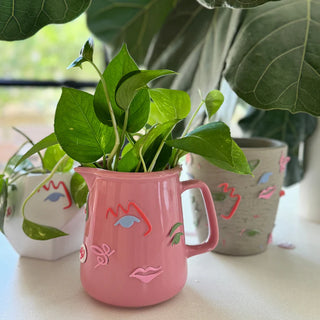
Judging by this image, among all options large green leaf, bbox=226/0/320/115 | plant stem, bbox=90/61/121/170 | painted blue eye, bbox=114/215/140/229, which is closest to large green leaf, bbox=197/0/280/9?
large green leaf, bbox=226/0/320/115

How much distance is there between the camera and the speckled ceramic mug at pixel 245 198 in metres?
0.66

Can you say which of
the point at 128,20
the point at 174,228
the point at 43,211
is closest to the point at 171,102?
the point at 174,228

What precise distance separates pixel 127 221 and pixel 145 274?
0.07m

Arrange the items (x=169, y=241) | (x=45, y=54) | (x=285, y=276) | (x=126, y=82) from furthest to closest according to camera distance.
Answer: (x=45, y=54)
(x=285, y=276)
(x=169, y=241)
(x=126, y=82)

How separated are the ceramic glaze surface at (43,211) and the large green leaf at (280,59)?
308 millimetres

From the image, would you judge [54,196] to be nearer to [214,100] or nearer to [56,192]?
[56,192]

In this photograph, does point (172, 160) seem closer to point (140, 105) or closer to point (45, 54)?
point (140, 105)

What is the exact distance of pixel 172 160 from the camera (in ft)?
1.85

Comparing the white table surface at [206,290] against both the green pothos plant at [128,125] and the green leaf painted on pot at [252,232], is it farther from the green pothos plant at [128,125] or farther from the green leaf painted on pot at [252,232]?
the green pothos plant at [128,125]

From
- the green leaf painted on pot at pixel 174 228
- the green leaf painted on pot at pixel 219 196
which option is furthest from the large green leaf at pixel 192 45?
the green leaf painted on pot at pixel 174 228

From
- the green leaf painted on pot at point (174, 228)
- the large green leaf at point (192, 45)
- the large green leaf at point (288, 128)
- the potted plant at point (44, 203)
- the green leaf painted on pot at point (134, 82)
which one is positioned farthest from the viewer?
the large green leaf at point (288, 128)

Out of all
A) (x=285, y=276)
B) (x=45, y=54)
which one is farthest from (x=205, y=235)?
(x=45, y=54)

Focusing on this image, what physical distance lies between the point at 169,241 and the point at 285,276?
9.1 inches

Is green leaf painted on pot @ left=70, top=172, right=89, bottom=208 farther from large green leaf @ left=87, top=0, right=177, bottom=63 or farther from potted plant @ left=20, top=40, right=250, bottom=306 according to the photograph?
large green leaf @ left=87, top=0, right=177, bottom=63
